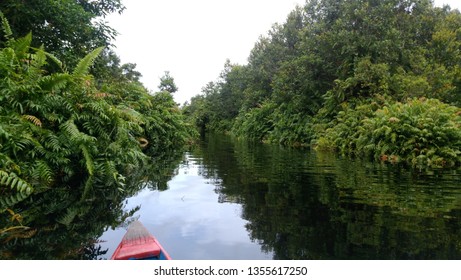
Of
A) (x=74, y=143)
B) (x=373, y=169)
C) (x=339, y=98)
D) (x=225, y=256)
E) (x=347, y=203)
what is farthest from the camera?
(x=339, y=98)

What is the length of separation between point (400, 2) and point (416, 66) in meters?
5.01

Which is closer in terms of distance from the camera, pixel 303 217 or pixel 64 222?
pixel 64 222

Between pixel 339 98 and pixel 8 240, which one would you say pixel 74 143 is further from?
pixel 339 98

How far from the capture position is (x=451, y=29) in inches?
949

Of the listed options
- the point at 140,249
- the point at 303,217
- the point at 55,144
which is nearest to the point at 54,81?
the point at 55,144

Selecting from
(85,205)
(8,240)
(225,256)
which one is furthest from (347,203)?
(8,240)

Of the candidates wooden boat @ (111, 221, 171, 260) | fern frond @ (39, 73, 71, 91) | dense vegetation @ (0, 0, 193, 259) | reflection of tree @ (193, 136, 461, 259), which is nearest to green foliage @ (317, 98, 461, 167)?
reflection of tree @ (193, 136, 461, 259)

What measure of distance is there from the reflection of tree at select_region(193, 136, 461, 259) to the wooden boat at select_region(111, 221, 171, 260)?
128cm

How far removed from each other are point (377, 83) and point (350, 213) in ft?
55.1

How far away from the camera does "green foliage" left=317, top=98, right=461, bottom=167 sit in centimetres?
1224

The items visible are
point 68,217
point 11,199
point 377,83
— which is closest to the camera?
point 68,217

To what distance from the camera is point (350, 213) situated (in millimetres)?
5238

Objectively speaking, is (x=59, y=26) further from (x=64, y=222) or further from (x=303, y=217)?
(x=303, y=217)

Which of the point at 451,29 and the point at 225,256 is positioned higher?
the point at 451,29
